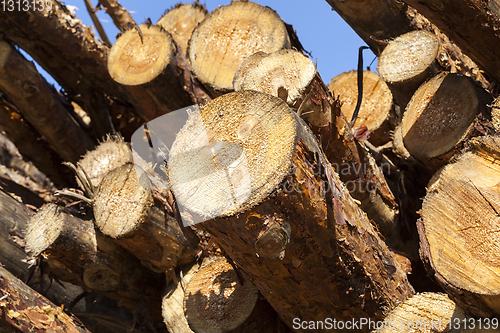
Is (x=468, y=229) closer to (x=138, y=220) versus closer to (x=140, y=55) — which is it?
(x=138, y=220)

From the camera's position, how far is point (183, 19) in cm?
431

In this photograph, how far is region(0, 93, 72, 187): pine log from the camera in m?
4.11

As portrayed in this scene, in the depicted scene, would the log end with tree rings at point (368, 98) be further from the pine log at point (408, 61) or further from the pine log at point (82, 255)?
the pine log at point (82, 255)

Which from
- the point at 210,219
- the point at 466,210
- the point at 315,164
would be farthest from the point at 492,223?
the point at 210,219

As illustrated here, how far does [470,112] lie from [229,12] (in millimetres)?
1785

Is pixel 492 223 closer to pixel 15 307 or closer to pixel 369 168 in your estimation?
pixel 369 168

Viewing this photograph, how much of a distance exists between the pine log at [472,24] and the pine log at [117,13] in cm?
304

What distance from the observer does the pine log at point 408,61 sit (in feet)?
8.89

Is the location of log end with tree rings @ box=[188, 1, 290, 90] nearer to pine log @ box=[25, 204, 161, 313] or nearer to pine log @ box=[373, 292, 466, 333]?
pine log @ box=[25, 204, 161, 313]

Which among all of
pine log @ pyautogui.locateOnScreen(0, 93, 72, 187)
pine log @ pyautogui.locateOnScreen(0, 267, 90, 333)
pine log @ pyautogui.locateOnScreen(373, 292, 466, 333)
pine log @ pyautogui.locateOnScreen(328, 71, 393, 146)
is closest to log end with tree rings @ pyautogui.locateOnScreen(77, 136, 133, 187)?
pine log @ pyautogui.locateOnScreen(0, 267, 90, 333)

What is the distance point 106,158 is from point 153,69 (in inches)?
30.7

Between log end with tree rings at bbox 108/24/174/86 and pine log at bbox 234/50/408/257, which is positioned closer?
pine log at bbox 234/50/408/257

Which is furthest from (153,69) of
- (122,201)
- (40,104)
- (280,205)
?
(280,205)

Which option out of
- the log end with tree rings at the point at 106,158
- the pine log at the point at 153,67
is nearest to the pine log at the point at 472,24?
the pine log at the point at 153,67
